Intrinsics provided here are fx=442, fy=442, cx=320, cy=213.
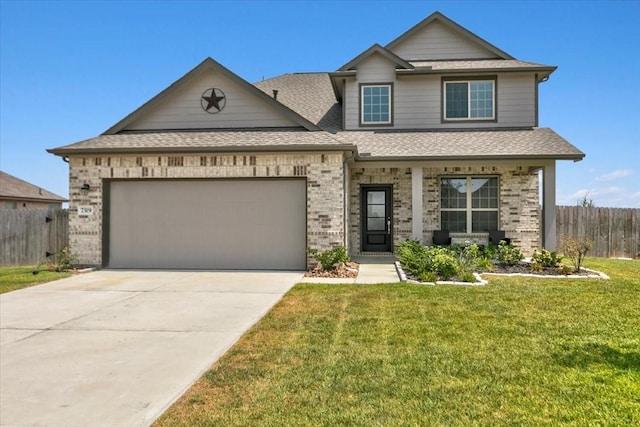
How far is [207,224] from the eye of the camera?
39.9ft

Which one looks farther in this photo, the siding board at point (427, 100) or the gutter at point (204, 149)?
the siding board at point (427, 100)

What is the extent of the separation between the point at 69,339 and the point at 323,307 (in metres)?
3.64

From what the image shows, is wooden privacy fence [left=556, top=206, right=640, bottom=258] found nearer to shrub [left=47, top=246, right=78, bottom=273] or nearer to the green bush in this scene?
the green bush

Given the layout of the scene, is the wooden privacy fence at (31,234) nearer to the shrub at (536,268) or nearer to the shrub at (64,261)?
the shrub at (64,261)

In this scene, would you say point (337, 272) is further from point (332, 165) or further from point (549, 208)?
point (549, 208)

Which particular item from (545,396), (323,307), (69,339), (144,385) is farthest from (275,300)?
(545,396)

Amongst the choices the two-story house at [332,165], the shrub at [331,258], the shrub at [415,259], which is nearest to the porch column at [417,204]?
the two-story house at [332,165]

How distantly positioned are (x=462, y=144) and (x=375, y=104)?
3.40 meters

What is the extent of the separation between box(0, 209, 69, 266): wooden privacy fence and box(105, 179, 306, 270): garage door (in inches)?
112

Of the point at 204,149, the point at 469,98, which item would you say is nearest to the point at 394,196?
the point at 469,98

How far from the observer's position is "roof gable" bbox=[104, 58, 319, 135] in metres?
12.9

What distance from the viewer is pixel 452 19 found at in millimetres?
16031

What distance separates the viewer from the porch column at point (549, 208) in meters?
12.9

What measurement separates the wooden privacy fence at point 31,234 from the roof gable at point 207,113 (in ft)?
11.1
